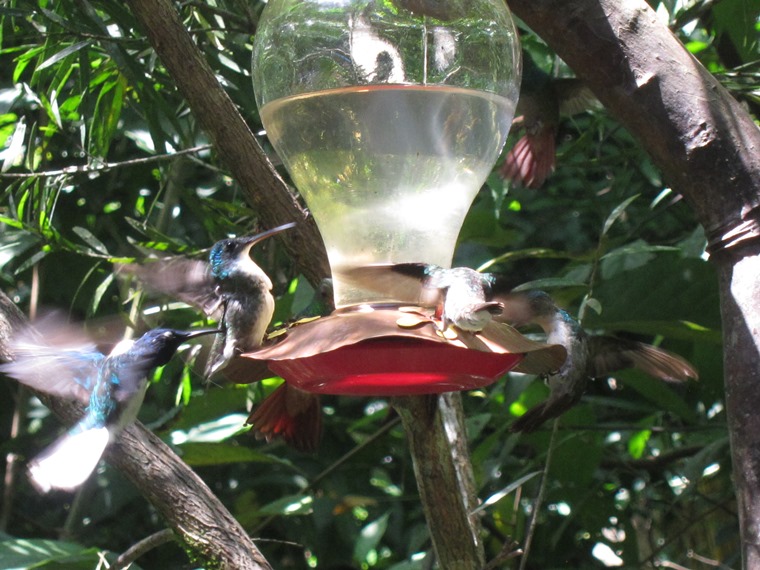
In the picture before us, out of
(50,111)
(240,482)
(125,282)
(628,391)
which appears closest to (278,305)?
(125,282)

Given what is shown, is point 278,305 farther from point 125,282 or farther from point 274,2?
point 274,2

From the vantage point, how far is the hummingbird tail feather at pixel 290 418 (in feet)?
6.41

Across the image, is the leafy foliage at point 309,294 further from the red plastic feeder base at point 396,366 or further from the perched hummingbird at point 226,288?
the red plastic feeder base at point 396,366

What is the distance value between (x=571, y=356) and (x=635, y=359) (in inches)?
10.6

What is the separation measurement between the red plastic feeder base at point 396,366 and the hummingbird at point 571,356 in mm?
291

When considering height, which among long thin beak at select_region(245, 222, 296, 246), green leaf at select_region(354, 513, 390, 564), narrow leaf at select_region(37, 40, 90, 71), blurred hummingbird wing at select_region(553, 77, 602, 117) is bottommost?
green leaf at select_region(354, 513, 390, 564)

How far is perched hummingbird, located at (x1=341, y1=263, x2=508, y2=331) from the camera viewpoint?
142 centimetres

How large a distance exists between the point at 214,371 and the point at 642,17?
0.88 m

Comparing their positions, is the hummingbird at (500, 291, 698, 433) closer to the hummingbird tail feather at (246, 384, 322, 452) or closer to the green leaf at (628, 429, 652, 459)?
the hummingbird tail feather at (246, 384, 322, 452)

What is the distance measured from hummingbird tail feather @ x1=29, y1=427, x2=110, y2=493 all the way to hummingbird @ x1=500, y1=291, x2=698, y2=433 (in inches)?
31.6

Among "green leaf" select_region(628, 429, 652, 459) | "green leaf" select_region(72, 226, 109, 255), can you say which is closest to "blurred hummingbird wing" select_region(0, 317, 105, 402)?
"green leaf" select_region(72, 226, 109, 255)


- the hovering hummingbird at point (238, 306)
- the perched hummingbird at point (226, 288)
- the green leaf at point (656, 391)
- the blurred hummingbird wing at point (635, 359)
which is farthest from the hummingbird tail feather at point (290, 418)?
A: the green leaf at point (656, 391)

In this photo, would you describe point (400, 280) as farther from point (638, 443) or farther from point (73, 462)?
point (638, 443)

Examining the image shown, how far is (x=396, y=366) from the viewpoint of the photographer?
4.56 ft
